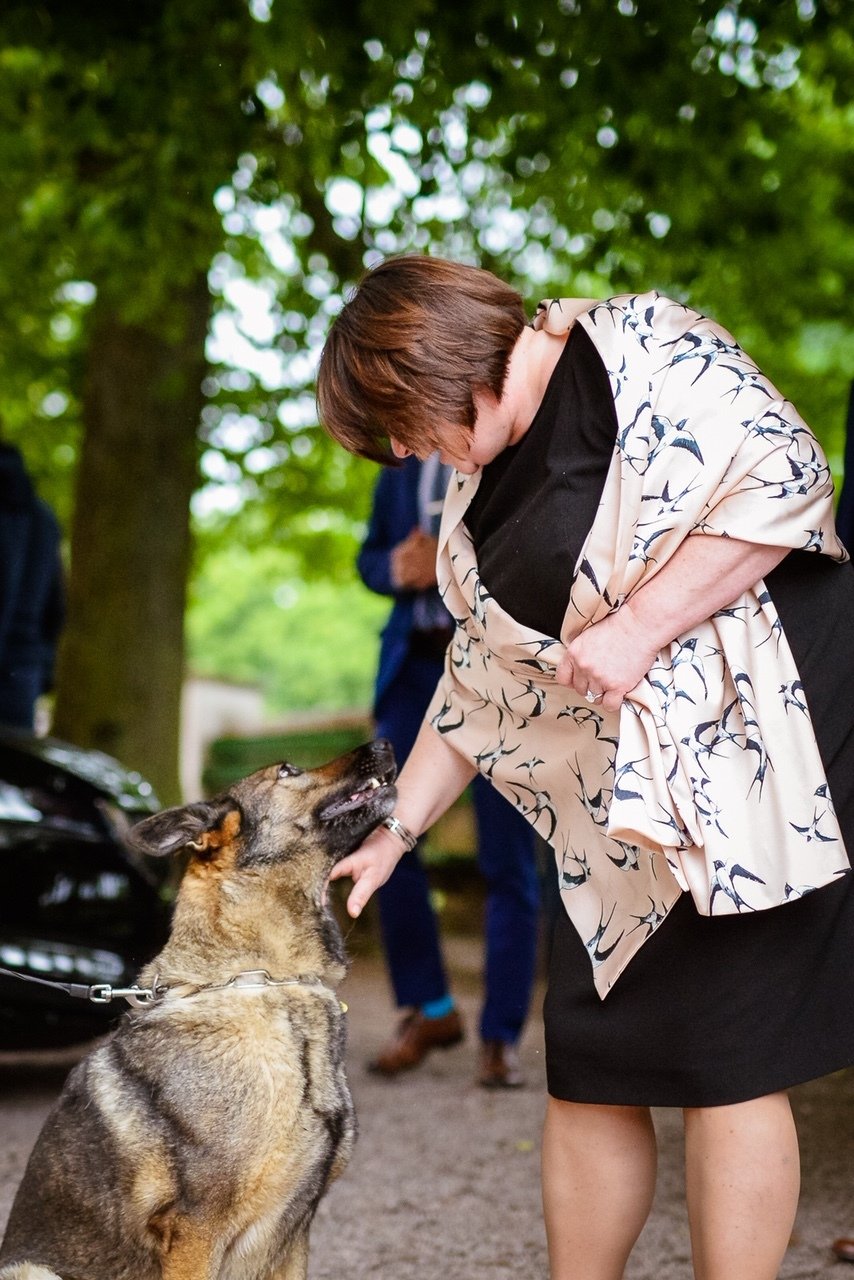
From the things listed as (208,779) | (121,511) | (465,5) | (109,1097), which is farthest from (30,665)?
(208,779)

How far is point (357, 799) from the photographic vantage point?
130 inches

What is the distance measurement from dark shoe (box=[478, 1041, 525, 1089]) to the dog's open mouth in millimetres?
2883

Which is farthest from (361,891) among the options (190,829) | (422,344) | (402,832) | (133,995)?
(422,344)

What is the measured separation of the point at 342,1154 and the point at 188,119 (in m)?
5.47

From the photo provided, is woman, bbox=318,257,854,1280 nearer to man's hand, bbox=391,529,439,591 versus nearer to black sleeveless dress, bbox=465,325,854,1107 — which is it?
black sleeveless dress, bbox=465,325,854,1107

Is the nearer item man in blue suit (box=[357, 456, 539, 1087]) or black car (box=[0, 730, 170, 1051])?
black car (box=[0, 730, 170, 1051])

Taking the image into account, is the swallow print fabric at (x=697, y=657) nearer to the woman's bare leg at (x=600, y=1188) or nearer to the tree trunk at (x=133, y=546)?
the woman's bare leg at (x=600, y=1188)

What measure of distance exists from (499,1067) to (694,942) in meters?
3.44

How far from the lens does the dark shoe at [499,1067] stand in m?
5.82

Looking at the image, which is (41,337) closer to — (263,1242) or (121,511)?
(121,511)

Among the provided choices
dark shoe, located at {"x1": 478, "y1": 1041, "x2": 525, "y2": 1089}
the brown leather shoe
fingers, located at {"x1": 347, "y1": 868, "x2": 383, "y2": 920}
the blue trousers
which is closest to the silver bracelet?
fingers, located at {"x1": 347, "y1": 868, "x2": 383, "y2": 920}

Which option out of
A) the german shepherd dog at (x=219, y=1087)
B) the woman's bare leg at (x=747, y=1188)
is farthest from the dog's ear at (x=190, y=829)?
the woman's bare leg at (x=747, y=1188)

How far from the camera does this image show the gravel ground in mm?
3770

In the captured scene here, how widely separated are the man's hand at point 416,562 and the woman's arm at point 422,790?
236cm
